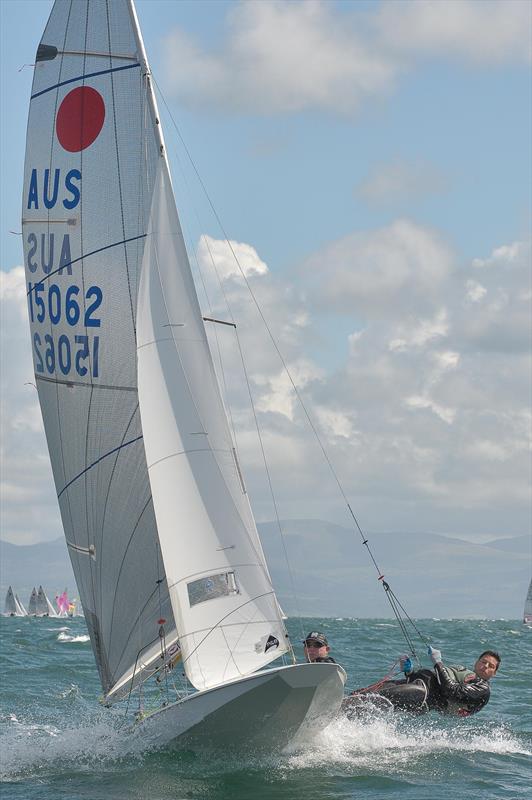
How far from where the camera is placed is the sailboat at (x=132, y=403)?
13383mm

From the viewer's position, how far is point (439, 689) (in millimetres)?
14250

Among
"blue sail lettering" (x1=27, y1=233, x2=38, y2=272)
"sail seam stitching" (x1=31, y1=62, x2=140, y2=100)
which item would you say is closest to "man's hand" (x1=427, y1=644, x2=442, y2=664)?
"blue sail lettering" (x1=27, y1=233, x2=38, y2=272)

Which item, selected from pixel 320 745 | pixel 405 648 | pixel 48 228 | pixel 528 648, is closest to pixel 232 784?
pixel 320 745

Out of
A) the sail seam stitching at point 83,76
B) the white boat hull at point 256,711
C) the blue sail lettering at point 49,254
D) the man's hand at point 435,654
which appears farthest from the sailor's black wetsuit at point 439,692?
the sail seam stitching at point 83,76

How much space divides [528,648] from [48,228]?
28.6m

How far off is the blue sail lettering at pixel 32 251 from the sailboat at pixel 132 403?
0.08 feet

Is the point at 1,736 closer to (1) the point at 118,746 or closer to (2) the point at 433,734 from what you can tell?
(1) the point at 118,746

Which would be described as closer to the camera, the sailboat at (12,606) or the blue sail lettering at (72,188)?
the blue sail lettering at (72,188)

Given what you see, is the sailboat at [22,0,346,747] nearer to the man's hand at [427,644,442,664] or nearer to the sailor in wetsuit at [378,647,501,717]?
the sailor in wetsuit at [378,647,501,717]

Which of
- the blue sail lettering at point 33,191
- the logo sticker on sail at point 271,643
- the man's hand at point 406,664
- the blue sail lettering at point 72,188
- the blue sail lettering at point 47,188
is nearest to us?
the logo sticker on sail at point 271,643

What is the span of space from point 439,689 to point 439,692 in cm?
4

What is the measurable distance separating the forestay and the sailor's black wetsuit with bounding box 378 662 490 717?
276 centimetres

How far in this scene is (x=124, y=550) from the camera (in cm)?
1458

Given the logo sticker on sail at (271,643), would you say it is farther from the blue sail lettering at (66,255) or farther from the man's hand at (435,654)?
the blue sail lettering at (66,255)
